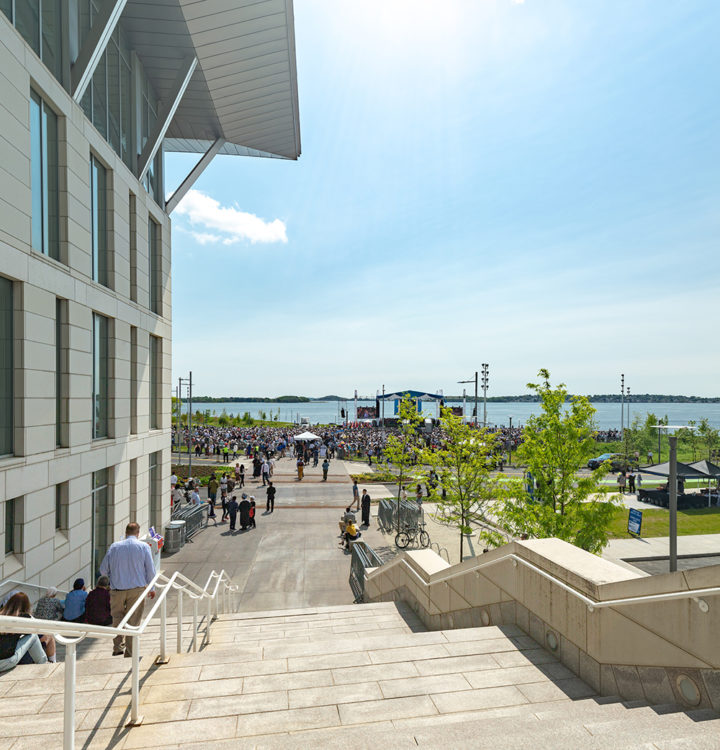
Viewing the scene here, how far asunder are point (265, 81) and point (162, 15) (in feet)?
12.6

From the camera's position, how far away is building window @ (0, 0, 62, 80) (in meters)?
9.45

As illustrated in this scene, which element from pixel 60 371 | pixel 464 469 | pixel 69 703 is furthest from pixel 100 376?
pixel 69 703

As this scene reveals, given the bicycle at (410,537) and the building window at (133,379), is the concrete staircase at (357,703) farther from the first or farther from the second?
the bicycle at (410,537)

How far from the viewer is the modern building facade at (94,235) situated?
30.3 ft

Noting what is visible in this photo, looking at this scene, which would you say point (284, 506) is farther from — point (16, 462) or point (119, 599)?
point (119, 599)

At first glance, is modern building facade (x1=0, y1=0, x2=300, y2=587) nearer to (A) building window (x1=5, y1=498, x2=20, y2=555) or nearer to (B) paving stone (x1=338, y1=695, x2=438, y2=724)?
(A) building window (x1=5, y1=498, x2=20, y2=555)

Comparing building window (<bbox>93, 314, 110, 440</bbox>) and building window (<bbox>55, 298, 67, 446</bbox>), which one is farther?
building window (<bbox>93, 314, 110, 440</bbox>)

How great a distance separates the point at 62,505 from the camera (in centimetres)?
1094

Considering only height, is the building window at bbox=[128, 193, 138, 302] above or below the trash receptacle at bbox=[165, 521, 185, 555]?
above

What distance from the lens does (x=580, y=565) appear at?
443 centimetres

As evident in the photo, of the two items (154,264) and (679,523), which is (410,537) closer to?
(679,523)

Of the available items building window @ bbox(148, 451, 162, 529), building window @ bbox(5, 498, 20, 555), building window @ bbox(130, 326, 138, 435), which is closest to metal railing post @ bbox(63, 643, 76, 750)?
building window @ bbox(5, 498, 20, 555)

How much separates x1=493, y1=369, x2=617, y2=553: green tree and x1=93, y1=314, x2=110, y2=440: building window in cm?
1090

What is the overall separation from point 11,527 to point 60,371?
11.6 feet
